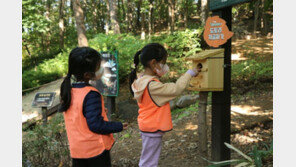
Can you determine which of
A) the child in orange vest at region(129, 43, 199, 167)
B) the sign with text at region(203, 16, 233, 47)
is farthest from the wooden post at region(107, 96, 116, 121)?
the sign with text at region(203, 16, 233, 47)

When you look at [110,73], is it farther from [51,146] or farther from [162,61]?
[162,61]

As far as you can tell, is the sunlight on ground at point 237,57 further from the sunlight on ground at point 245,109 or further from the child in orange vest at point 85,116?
the child in orange vest at point 85,116

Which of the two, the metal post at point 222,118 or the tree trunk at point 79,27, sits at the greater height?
the tree trunk at point 79,27

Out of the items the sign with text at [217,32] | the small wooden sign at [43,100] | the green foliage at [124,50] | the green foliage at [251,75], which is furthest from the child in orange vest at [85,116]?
the green foliage at [251,75]

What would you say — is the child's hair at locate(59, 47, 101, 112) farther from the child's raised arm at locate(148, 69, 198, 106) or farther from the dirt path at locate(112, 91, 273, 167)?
the dirt path at locate(112, 91, 273, 167)

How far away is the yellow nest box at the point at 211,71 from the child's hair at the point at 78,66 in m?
1.15

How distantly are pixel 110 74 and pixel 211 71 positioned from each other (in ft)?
12.5

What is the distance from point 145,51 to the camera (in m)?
2.43

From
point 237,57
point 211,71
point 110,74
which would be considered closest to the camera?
point 211,71

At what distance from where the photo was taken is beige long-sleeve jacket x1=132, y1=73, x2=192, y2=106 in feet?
7.57

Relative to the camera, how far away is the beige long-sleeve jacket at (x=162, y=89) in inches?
90.9

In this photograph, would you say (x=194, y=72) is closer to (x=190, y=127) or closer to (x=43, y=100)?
(x=190, y=127)

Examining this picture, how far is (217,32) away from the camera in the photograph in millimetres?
2586

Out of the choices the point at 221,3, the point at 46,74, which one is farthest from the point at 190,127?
the point at 46,74
